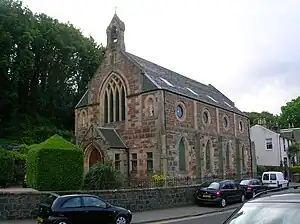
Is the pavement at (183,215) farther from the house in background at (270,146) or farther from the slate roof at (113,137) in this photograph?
the house in background at (270,146)

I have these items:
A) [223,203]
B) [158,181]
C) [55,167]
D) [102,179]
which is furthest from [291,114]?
[55,167]

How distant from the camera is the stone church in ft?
108

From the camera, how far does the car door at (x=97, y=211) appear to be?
15167mm

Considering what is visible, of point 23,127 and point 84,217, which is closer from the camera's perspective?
point 84,217

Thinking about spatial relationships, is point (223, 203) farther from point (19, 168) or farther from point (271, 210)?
point (271, 210)

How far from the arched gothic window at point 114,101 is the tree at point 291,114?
61691 millimetres

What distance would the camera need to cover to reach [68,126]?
53.3 meters

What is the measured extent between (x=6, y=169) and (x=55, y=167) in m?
6.93

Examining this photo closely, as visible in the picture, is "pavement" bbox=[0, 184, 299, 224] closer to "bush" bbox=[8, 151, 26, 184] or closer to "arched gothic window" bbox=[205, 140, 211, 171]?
"bush" bbox=[8, 151, 26, 184]

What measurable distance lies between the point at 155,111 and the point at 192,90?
8.85 m

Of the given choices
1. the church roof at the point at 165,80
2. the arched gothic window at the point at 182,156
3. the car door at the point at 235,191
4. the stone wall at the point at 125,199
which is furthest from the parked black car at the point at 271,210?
the arched gothic window at the point at 182,156

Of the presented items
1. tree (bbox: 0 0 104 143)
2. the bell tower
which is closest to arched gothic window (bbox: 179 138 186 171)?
the bell tower

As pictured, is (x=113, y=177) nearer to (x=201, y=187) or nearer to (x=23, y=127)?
(x=201, y=187)

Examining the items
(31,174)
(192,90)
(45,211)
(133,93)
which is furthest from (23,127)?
(45,211)
